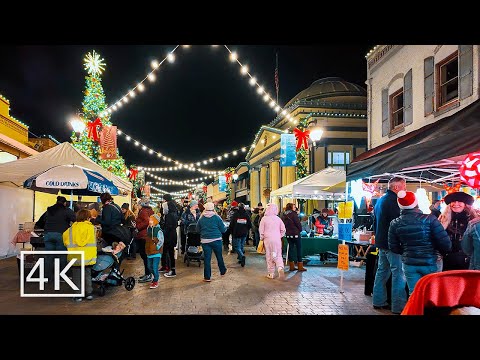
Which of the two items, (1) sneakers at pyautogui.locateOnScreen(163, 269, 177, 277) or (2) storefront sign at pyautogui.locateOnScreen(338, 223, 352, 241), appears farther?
(1) sneakers at pyautogui.locateOnScreen(163, 269, 177, 277)

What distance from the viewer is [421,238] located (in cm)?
589

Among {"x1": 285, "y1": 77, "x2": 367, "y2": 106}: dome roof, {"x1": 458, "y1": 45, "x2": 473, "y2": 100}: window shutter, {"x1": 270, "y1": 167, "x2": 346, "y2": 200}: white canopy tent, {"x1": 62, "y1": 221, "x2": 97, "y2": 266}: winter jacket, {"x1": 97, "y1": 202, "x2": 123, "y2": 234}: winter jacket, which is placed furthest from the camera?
{"x1": 285, "y1": 77, "x2": 367, "y2": 106}: dome roof

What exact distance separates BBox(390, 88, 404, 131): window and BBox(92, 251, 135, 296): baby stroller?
35.4 feet

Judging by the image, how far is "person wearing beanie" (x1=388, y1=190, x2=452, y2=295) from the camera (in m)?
5.84

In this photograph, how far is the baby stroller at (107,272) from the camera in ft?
26.1

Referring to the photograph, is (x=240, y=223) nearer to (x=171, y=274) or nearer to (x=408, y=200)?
(x=171, y=274)

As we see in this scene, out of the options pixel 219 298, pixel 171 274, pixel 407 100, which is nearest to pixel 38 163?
pixel 171 274

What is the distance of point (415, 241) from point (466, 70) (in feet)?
22.3

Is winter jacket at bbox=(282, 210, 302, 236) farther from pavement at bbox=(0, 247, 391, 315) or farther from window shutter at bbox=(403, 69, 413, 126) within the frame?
window shutter at bbox=(403, 69, 413, 126)

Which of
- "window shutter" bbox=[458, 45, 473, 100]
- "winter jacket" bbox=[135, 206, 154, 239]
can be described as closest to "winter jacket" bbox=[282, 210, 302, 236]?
"winter jacket" bbox=[135, 206, 154, 239]
